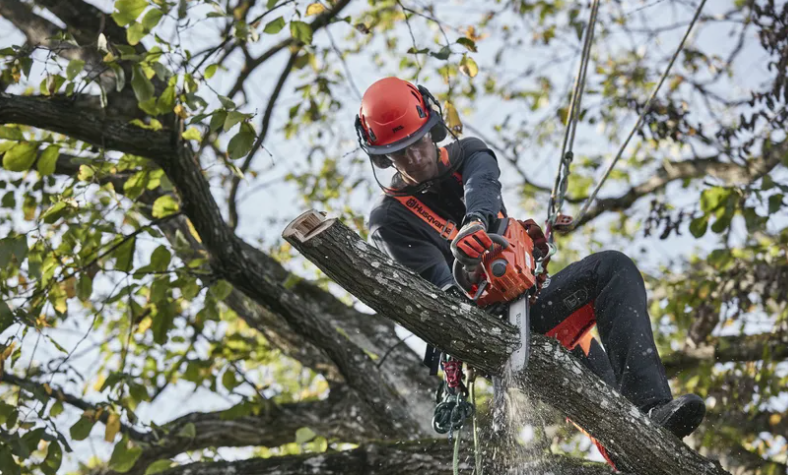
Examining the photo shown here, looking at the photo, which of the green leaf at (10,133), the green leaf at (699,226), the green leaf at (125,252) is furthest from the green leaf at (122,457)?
the green leaf at (699,226)

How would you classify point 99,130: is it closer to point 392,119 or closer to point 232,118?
point 232,118

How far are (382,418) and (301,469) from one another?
50.6 inches

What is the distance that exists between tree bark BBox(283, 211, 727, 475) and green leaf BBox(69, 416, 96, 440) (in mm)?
1936

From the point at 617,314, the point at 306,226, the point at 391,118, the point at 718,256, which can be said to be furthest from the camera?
the point at 718,256

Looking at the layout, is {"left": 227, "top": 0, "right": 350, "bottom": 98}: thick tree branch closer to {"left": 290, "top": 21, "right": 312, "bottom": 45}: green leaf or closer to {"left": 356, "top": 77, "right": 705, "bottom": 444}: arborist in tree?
{"left": 290, "top": 21, "right": 312, "bottom": 45}: green leaf

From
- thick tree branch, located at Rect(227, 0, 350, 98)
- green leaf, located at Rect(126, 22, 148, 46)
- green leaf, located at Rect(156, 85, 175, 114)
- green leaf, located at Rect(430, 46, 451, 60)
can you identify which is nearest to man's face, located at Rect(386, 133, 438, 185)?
green leaf, located at Rect(430, 46, 451, 60)

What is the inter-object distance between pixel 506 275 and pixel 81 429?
2246mm

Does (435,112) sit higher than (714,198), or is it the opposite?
(714,198)

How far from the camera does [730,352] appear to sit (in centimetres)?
544

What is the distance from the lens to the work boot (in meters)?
2.80

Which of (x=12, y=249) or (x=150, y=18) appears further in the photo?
(x=12, y=249)

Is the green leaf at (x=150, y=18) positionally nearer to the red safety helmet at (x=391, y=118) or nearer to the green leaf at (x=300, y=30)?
the green leaf at (x=300, y=30)

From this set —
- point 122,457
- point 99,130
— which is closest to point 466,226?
point 99,130

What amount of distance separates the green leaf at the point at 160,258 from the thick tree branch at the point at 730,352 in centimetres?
324
